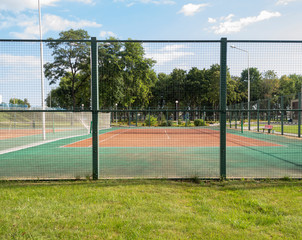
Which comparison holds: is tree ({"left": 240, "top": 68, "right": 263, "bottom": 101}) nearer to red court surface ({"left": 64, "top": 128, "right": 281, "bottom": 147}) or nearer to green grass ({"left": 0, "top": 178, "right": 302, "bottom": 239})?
red court surface ({"left": 64, "top": 128, "right": 281, "bottom": 147})

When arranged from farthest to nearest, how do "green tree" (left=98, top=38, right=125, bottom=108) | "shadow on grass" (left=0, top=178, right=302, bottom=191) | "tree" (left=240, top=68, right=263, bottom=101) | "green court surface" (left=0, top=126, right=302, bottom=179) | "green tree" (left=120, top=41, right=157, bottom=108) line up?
"tree" (left=240, top=68, right=263, bottom=101) < "green court surface" (left=0, top=126, right=302, bottom=179) < "green tree" (left=98, top=38, right=125, bottom=108) < "green tree" (left=120, top=41, right=157, bottom=108) < "shadow on grass" (left=0, top=178, right=302, bottom=191)

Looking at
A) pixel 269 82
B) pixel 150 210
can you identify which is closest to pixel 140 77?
pixel 150 210

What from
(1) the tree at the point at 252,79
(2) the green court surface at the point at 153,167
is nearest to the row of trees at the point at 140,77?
(1) the tree at the point at 252,79

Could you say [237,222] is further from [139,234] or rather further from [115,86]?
[115,86]

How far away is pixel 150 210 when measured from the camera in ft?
12.3

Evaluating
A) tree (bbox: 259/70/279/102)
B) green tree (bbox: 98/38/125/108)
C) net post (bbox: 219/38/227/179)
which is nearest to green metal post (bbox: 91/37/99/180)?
green tree (bbox: 98/38/125/108)

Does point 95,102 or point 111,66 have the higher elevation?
point 111,66

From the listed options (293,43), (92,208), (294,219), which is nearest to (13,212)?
(92,208)

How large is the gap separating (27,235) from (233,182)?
4.21m

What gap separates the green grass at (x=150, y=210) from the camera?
3.07 meters

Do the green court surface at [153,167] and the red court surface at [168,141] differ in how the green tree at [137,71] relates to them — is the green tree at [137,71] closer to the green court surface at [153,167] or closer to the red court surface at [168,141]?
the green court surface at [153,167]

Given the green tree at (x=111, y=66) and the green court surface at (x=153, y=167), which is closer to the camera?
the green tree at (x=111, y=66)

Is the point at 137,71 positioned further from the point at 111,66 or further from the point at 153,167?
the point at 153,167

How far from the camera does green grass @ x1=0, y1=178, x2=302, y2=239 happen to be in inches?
121
